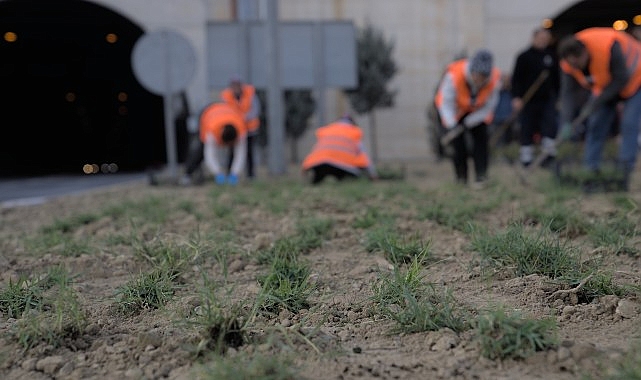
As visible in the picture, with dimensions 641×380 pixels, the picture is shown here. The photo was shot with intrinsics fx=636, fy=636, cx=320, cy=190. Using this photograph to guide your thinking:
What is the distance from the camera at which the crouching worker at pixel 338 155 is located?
7641 millimetres

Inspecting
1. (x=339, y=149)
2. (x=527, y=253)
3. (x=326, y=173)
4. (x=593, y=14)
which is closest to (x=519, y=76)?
(x=339, y=149)

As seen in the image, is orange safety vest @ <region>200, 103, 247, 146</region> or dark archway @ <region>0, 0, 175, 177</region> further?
dark archway @ <region>0, 0, 175, 177</region>

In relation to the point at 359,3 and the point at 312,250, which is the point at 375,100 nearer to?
the point at 359,3

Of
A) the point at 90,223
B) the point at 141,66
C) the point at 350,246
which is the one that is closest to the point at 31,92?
the point at 141,66

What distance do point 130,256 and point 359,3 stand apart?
16643mm

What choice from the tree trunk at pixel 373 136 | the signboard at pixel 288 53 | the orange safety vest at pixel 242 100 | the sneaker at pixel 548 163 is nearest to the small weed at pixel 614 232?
the sneaker at pixel 548 163

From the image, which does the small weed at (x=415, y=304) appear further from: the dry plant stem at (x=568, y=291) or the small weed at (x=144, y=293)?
the small weed at (x=144, y=293)

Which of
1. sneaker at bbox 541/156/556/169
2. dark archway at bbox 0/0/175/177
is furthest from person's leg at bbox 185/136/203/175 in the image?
dark archway at bbox 0/0/175/177

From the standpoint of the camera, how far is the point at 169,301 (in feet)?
7.70

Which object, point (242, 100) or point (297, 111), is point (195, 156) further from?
point (297, 111)

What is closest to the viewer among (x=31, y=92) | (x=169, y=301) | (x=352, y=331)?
(x=352, y=331)

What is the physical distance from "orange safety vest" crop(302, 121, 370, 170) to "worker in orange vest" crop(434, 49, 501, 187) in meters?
1.16

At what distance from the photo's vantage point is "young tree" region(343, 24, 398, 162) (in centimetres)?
1708

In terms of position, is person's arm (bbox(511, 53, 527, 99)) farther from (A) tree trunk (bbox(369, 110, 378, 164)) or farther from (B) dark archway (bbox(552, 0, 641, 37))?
(B) dark archway (bbox(552, 0, 641, 37))
